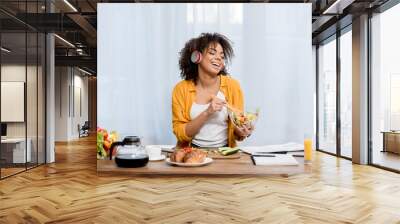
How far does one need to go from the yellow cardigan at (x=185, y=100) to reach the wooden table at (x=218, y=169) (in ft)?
1.22

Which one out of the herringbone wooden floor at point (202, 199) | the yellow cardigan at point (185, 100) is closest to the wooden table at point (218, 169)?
the yellow cardigan at point (185, 100)

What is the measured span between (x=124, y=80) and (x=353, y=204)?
221cm

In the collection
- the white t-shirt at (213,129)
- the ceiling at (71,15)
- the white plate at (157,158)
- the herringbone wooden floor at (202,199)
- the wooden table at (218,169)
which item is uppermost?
the ceiling at (71,15)

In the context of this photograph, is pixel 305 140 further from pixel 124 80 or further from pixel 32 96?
pixel 32 96

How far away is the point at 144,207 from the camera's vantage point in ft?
10.3

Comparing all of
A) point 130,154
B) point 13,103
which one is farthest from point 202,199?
point 13,103

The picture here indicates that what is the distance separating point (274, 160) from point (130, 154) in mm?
936

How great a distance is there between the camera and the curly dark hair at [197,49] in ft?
9.35

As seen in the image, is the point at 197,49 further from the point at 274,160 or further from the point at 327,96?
the point at 327,96

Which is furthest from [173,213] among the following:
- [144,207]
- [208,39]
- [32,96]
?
[32,96]

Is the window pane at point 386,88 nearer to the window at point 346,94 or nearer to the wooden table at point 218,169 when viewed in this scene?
the window at point 346,94

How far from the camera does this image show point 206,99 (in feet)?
8.68

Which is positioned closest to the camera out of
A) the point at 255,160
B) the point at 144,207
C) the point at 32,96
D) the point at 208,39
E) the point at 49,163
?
the point at 255,160

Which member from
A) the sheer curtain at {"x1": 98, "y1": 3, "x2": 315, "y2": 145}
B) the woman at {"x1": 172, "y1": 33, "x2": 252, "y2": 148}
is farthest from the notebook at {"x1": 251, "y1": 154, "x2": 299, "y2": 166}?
the sheer curtain at {"x1": 98, "y1": 3, "x2": 315, "y2": 145}
